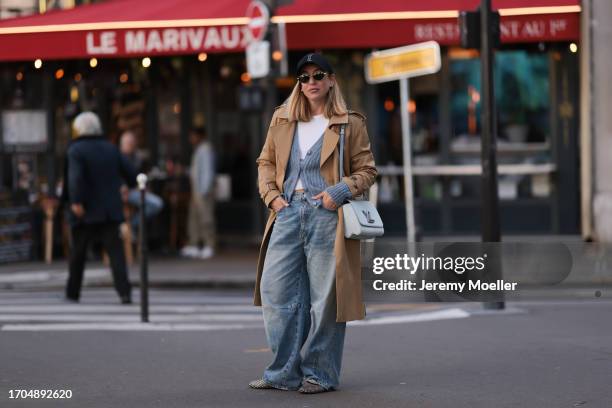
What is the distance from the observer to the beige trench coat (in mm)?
7359

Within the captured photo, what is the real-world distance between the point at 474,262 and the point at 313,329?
60.0 inches

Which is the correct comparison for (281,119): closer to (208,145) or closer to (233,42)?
(233,42)

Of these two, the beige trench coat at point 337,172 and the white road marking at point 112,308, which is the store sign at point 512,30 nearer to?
the white road marking at point 112,308

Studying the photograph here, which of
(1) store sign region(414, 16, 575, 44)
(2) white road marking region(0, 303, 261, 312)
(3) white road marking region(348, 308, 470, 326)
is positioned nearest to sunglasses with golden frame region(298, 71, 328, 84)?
(3) white road marking region(348, 308, 470, 326)

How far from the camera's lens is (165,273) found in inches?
639

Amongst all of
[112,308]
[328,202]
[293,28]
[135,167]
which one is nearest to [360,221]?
[328,202]

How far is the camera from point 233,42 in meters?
16.7

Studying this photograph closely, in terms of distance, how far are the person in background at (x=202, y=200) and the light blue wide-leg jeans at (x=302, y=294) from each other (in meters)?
10.7

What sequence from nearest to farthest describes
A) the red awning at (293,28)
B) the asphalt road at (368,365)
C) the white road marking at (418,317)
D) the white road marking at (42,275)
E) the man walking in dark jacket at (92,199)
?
the asphalt road at (368,365), the white road marking at (418,317), the man walking in dark jacket at (92,199), the white road marking at (42,275), the red awning at (293,28)

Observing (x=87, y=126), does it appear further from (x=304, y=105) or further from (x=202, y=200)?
(x=304, y=105)

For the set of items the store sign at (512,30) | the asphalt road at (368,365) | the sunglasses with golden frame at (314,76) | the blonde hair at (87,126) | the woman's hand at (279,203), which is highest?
the store sign at (512,30)

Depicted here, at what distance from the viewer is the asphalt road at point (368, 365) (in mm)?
7426

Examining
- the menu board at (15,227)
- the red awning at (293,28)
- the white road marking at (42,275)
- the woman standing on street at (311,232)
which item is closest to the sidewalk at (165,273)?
the white road marking at (42,275)

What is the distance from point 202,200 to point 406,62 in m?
5.28
